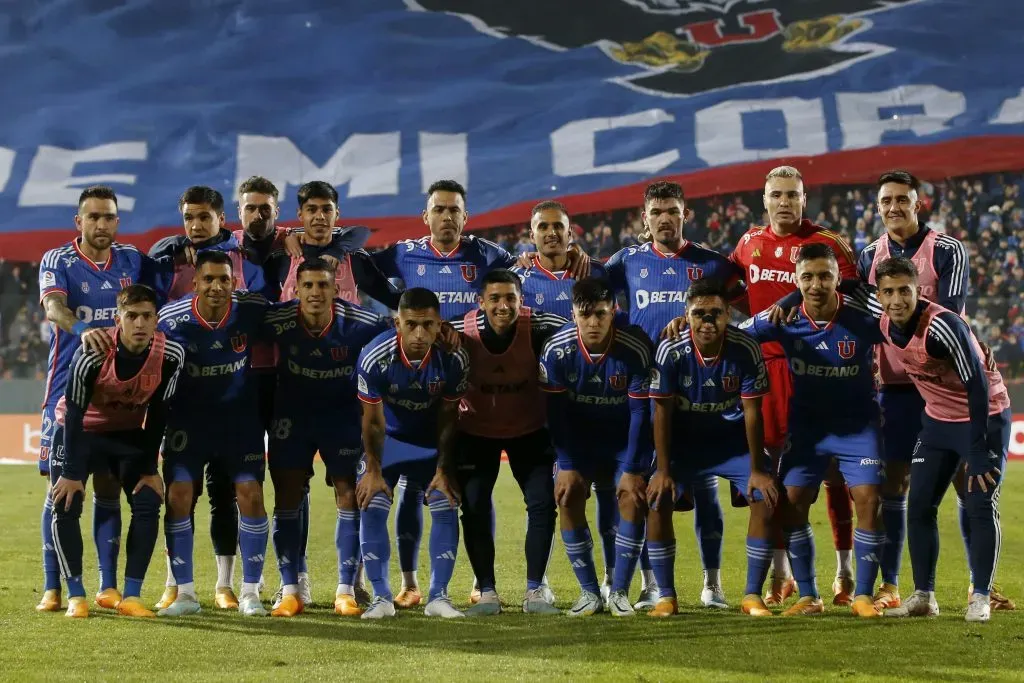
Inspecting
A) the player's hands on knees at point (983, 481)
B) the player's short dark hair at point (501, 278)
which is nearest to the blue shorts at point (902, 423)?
the player's hands on knees at point (983, 481)

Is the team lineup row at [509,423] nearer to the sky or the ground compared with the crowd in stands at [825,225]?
nearer to the ground

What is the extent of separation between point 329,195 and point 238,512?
171cm

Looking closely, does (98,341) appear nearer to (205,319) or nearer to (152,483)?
(205,319)

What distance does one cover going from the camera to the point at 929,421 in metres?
5.74

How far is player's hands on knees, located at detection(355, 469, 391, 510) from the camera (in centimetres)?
571

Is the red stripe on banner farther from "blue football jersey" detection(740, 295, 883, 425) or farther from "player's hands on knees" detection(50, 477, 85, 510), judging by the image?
"player's hands on knees" detection(50, 477, 85, 510)

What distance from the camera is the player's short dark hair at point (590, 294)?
224 inches

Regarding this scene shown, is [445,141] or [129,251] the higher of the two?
[445,141]

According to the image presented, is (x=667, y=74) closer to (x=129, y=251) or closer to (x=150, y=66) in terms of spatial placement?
(x=150, y=66)

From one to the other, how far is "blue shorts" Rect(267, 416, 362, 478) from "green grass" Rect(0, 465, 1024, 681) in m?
0.71

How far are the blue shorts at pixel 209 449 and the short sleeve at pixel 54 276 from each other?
1.02 m

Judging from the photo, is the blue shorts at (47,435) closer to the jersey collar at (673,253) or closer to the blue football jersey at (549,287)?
the blue football jersey at (549,287)

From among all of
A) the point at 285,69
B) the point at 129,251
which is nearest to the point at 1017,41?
the point at 285,69

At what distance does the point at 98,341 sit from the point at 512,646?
2332mm
